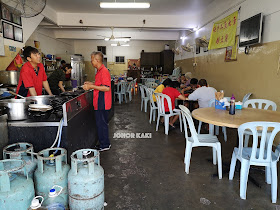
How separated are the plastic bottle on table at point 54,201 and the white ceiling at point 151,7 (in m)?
6.38

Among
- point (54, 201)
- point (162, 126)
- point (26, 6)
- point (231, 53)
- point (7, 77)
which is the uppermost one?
point (26, 6)

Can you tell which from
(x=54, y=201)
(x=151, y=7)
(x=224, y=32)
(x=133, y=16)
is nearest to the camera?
(x=54, y=201)

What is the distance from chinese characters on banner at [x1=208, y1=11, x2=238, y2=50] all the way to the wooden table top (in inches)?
122

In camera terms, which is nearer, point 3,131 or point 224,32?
point 3,131

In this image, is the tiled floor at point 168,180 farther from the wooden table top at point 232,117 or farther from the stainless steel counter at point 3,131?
the stainless steel counter at point 3,131

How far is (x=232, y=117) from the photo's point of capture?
254 cm

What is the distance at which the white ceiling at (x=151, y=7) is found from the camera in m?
6.64

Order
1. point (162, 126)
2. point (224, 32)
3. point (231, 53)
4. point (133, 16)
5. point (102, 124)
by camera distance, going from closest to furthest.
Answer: point (102, 124)
point (162, 126)
point (231, 53)
point (224, 32)
point (133, 16)

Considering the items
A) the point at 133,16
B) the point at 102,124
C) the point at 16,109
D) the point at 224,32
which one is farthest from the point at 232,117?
the point at 133,16

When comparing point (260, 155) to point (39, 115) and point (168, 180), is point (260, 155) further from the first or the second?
point (39, 115)

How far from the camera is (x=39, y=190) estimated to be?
66.3 inches

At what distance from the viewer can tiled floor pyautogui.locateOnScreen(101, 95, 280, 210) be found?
2.15 meters

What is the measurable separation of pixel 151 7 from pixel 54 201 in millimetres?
7084

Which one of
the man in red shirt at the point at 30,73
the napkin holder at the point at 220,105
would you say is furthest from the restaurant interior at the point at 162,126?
the man in red shirt at the point at 30,73
